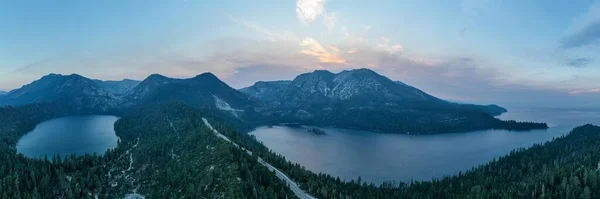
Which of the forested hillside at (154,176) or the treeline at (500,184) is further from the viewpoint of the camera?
the forested hillside at (154,176)

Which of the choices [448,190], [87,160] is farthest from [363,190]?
[87,160]

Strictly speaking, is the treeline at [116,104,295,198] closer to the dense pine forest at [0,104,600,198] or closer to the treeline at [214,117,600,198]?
the dense pine forest at [0,104,600,198]

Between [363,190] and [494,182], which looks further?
[494,182]

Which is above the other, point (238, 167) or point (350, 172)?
point (238, 167)

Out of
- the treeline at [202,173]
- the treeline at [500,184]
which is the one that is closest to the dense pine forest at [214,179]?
the treeline at [202,173]

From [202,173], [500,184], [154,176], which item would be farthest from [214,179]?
[500,184]

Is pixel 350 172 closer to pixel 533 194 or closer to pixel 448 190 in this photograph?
pixel 448 190

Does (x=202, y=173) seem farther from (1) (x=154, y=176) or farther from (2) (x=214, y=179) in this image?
(1) (x=154, y=176)

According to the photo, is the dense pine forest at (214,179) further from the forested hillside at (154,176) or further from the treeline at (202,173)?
the forested hillside at (154,176)

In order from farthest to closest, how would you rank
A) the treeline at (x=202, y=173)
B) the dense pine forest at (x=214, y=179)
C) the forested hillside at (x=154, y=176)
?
the forested hillside at (x=154, y=176), the dense pine forest at (x=214, y=179), the treeline at (x=202, y=173)

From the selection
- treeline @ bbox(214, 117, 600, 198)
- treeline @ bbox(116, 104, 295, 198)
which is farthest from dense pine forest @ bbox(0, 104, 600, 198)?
treeline @ bbox(214, 117, 600, 198)

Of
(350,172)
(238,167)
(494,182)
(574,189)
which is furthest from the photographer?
(350,172)
